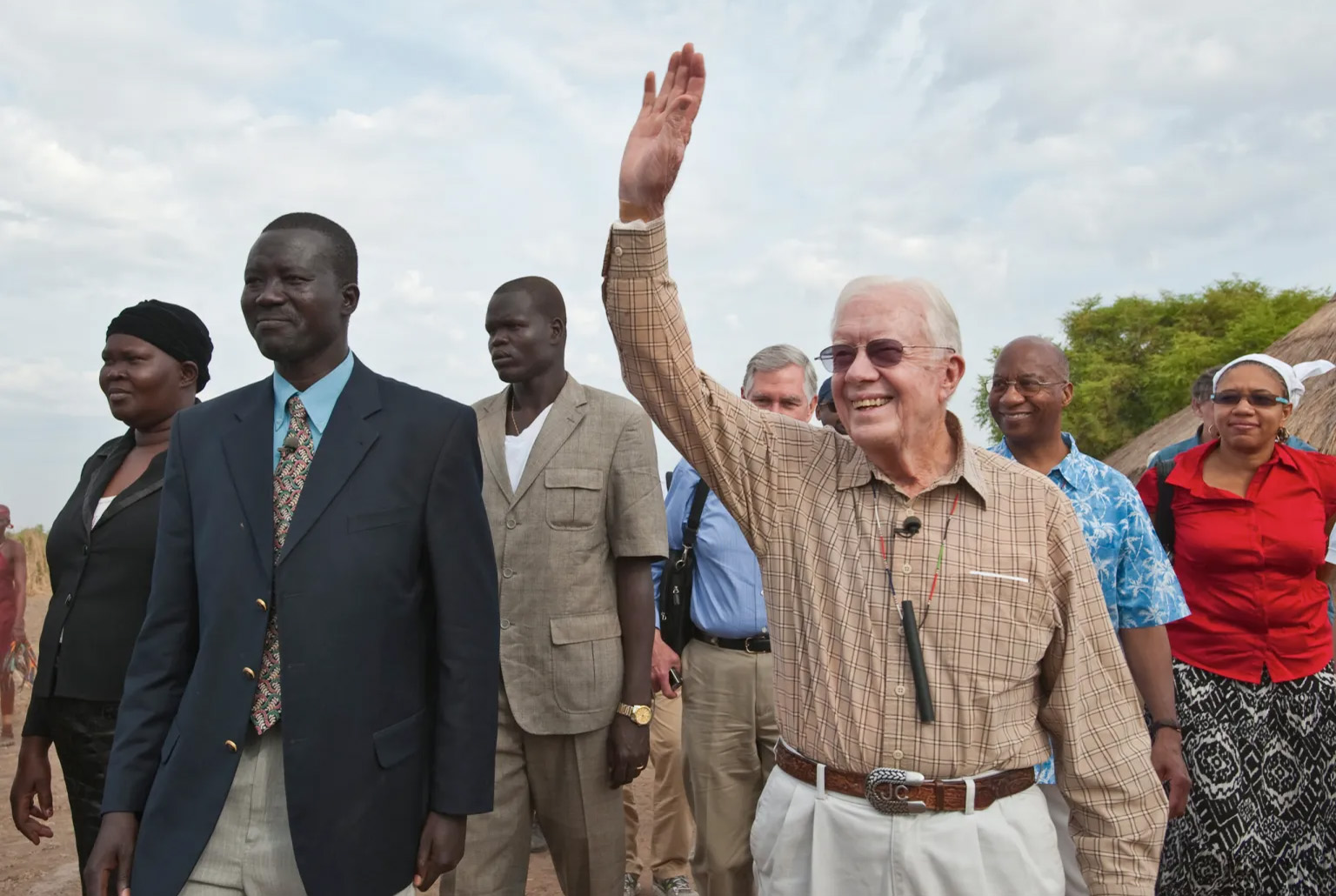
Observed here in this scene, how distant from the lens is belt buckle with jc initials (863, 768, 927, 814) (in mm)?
2455

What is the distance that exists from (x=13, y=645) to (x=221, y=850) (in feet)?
24.4

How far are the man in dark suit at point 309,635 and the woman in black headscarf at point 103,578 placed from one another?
2.87 ft

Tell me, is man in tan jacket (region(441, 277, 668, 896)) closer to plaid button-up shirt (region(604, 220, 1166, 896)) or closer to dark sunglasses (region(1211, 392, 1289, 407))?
plaid button-up shirt (region(604, 220, 1166, 896))

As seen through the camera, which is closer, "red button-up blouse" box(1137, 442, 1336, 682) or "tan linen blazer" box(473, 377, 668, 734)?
"tan linen blazer" box(473, 377, 668, 734)

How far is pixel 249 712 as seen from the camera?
2473 mm

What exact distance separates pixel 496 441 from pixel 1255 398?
10.9ft

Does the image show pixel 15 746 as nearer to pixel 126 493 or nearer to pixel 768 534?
pixel 126 493

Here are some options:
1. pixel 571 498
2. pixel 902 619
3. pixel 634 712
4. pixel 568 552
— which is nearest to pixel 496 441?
pixel 571 498

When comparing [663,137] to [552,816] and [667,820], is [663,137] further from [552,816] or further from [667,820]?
[667,820]

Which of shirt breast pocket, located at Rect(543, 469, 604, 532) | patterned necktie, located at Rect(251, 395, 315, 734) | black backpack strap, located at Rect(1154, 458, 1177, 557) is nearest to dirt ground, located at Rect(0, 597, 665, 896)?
shirt breast pocket, located at Rect(543, 469, 604, 532)

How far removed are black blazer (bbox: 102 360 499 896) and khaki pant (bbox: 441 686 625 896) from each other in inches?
47.9

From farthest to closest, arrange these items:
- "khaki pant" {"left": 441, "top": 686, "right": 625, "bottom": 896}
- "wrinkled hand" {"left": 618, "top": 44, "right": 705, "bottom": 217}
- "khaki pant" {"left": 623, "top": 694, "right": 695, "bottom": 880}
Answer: "khaki pant" {"left": 623, "top": 694, "right": 695, "bottom": 880} → "khaki pant" {"left": 441, "top": 686, "right": 625, "bottom": 896} → "wrinkled hand" {"left": 618, "top": 44, "right": 705, "bottom": 217}

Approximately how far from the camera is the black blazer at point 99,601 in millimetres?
3375

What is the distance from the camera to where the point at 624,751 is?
12.7ft
